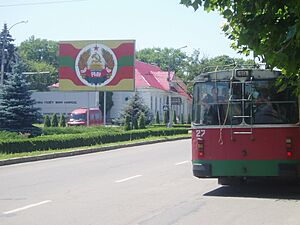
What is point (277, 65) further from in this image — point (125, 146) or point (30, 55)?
point (30, 55)

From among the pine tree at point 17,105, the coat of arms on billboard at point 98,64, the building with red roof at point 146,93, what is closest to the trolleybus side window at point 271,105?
the pine tree at point 17,105

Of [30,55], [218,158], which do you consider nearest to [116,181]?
[218,158]

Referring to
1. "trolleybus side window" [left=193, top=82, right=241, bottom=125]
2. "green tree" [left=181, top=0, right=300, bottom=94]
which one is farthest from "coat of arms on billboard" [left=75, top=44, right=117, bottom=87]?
"green tree" [left=181, top=0, right=300, bottom=94]

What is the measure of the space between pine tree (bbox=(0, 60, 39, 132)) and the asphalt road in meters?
21.4

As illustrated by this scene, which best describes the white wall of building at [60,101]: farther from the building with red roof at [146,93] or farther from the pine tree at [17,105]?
the pine tree at [17,105]

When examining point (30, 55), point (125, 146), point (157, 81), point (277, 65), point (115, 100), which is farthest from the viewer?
point (30, 55)

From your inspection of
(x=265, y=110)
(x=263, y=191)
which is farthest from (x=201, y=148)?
(x=263, y=191)

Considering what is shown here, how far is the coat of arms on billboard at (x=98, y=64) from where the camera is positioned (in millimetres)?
45031

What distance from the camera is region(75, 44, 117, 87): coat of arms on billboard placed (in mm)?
45031

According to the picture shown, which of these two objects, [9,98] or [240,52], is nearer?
[240,52]

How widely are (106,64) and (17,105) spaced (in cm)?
946

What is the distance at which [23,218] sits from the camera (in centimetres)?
928

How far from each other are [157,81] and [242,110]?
71869 millimetres

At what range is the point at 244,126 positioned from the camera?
11711mm
